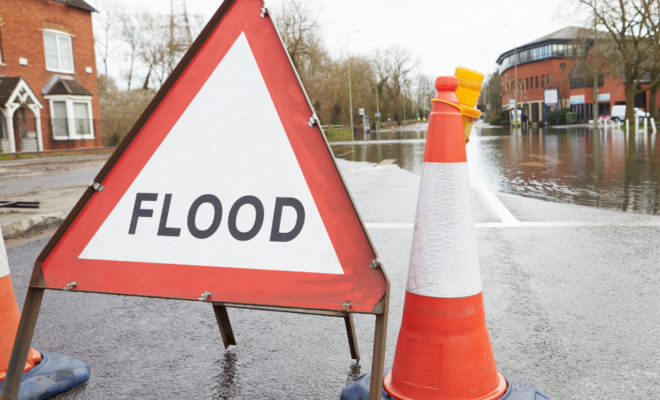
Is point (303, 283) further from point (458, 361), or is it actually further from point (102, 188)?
point (102, 188)

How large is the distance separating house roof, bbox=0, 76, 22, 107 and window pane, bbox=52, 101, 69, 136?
317 centimetres

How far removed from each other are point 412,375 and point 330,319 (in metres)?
1.44

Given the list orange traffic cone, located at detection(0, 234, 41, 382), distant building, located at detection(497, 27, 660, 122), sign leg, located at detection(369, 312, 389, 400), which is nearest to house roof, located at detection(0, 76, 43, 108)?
orange traffic cone, located at detection(0, 234, 41, 382)

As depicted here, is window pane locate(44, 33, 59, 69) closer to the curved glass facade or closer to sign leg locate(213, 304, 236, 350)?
sign leg locate(213, 304, 236, 350)

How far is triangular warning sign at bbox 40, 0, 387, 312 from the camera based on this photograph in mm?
2092

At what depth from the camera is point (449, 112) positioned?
Answer: 2.29 m

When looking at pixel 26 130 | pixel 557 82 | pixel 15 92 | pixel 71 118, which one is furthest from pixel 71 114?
pixel 557 82

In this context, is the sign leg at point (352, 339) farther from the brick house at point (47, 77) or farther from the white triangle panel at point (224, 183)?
the brick house at point (47, 77)

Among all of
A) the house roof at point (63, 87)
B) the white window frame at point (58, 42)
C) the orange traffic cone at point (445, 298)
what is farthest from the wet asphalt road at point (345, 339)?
the white window frame at point (58, 42)

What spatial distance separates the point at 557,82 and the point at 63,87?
61.8 metres

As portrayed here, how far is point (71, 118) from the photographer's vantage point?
3266 cm

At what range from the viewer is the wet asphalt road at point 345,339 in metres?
2.67

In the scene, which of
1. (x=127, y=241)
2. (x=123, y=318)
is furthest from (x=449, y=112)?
(x=123, y=318)

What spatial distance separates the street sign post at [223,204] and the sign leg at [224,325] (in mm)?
800
